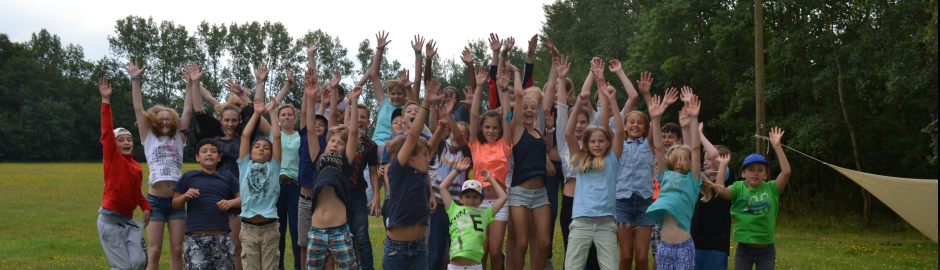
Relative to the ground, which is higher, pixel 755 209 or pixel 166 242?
pixel 755 209

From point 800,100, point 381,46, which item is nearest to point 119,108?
point 800,100

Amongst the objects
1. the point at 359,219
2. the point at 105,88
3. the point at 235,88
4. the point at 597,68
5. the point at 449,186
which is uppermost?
the point at 597,68

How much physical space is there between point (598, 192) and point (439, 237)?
1661 millimetres

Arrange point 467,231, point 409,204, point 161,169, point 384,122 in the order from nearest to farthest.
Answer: point 467,231, point 409,204, point 161,169, point 384,122

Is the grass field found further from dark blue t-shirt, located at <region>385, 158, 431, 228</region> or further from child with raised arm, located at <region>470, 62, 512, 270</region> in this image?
dark blue t-shirt, located at <region>385, 158, 431, 228</region>

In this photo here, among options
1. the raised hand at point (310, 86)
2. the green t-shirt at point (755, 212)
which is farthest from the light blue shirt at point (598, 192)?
the raised hand at point (310, 86)

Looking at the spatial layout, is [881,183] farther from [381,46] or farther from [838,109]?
[838,109]

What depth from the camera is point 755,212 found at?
6.34m

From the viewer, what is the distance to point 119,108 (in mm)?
62375

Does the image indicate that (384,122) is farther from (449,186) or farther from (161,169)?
(161,169)

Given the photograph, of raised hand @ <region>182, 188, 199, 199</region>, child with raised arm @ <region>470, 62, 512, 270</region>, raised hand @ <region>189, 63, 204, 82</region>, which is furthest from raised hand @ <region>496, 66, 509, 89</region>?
raised hand @ <region>189, 63, 204, 82</region>

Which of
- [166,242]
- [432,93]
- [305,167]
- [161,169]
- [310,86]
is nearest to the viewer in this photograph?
[432,93]

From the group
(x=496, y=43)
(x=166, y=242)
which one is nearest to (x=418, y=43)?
(x=496, y=43)

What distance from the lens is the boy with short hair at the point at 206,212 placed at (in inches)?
248
